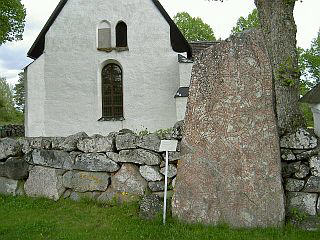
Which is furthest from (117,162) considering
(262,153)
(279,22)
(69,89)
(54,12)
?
(54,12)

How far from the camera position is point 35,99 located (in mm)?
16844

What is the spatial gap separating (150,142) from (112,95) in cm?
1101

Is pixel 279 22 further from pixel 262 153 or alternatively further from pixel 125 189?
pixel 125 189

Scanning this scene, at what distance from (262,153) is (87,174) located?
309 centimetres

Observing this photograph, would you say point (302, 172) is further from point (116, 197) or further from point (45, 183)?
point (45, 183)

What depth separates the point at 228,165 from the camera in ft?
18.4

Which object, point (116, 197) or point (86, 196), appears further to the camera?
point (86, 196)

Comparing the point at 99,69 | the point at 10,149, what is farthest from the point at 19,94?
the point at 10,149

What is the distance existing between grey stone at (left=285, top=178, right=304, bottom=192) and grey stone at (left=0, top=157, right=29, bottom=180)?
4611mm

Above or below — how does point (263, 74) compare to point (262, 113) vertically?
above

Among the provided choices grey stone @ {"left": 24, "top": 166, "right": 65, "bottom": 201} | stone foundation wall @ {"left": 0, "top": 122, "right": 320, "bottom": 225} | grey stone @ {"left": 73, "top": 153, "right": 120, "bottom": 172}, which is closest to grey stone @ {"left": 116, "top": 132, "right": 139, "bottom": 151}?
stone foundation wall @ {"left": 0, "top": 122, "right": 320, "bottom": 225}

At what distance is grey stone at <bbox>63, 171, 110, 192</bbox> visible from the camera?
6781 mm

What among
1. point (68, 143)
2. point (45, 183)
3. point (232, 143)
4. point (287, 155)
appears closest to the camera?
point (232, 143)

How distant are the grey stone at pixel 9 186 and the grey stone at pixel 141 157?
2245mm
